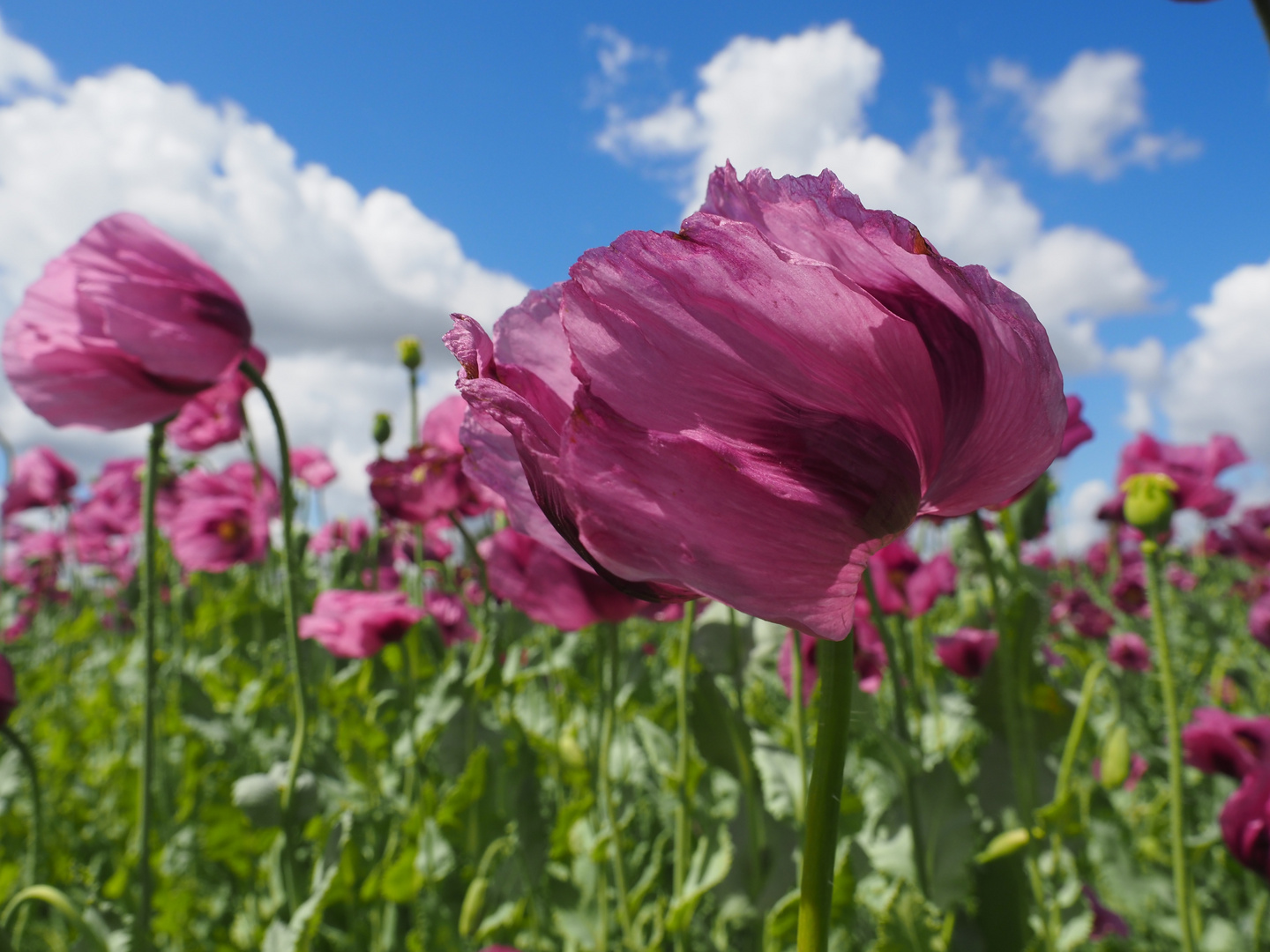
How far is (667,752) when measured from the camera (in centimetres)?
139

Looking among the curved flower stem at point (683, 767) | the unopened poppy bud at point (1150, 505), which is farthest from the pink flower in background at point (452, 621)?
the unopened poppy bud at point (1150, 505)

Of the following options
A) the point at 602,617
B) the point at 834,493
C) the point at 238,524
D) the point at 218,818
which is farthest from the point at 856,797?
the point at 238,524

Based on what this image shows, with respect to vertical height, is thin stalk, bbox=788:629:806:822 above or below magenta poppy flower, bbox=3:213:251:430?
below

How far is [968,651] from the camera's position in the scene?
1.58 m

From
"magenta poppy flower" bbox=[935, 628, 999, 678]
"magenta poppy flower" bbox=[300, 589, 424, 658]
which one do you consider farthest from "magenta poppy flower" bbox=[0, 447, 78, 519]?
"magenta poppy flower" bbox=[935, 628, 999, 678]

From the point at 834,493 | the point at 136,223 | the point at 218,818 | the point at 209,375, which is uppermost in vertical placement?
the point at 136,223

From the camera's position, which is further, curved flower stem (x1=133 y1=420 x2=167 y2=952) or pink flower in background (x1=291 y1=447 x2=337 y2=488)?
pink flower in background (x1=291 y1=447 x2=337 y2=488)

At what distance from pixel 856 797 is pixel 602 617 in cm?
39

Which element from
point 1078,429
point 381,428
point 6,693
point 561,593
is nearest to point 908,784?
point 561,593

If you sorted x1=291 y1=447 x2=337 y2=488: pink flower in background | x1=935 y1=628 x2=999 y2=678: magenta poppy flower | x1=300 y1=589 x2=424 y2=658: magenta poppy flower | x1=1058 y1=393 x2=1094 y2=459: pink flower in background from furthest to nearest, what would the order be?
x1=291 y1=447 x2=337 y2=488: pink flower in background
x1=300 y1=589 x2=424 y2=658: magenta poppy flower
x1=935 y1=628 x2=999 y2=678: magenta poppy flower
x1=1058 y1=393 x2=1094 y2=459: pink flower in background

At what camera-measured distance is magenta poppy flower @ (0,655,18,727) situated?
42.6 inches

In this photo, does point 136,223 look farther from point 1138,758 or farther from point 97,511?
point 97,511

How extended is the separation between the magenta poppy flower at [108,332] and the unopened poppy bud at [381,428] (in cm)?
111

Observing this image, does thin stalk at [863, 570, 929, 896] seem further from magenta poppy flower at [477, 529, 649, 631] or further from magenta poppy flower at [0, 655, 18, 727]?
magenta poppy flower at [0, 655, 18, 727]
